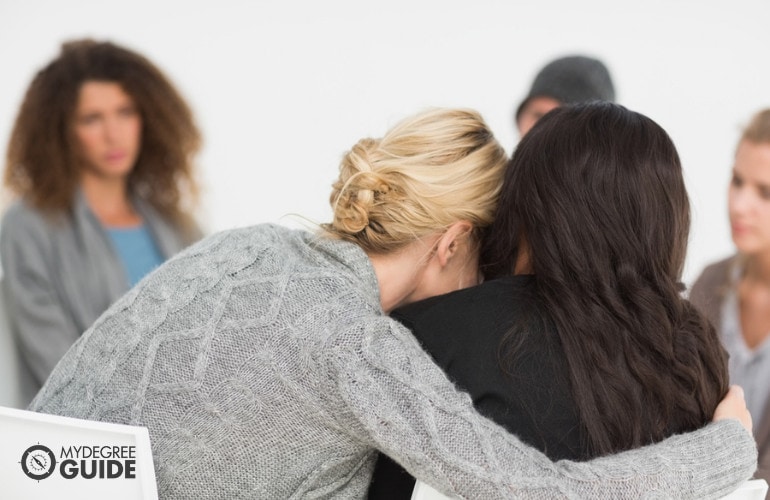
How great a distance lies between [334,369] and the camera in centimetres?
117

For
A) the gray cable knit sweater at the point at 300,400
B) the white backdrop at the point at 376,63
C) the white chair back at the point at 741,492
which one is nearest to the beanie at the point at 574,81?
the white backdrop at the point at 376,63

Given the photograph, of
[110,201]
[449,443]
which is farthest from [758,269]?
[110,201]

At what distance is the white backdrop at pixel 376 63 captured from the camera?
3338 mm

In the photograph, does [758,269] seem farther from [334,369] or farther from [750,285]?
[334,369]

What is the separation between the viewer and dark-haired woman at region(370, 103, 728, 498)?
126cm

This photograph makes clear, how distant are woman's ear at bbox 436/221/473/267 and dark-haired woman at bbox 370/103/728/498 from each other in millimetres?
108

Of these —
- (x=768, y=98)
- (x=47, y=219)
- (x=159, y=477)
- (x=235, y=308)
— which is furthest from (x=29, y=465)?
(x=768, y=98)

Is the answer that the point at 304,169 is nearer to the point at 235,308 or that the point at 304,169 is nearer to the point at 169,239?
the point at 169,239

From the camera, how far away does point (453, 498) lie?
Answer: 1.17m

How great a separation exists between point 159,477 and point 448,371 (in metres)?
0.46

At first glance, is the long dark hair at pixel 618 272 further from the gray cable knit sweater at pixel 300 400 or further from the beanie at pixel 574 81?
the beanie at pixel 574 81

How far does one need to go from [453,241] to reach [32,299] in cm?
143

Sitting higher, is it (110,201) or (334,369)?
(334,369)

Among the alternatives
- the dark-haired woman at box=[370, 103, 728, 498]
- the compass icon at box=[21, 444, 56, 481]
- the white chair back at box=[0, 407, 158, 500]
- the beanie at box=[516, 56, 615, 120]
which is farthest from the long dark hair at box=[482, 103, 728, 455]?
the beanie at box=[516, 56, 615, 120]
